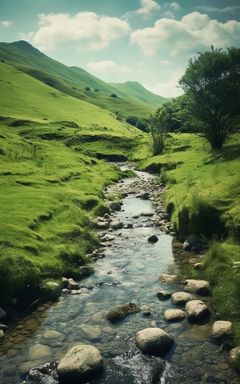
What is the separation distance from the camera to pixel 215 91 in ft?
199

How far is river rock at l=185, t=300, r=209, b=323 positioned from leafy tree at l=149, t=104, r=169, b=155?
230 ft

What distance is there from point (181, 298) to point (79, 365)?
6725mm

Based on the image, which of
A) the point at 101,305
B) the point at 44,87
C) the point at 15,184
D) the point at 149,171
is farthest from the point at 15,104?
the point at 101,305

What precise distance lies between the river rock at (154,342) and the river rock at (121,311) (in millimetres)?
2086

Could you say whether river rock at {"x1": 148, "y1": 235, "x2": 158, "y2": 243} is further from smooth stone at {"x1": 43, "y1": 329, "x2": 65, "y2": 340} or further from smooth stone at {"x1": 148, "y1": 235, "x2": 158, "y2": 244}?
smooth stone at {"x1": 43, "y1": 329, "x2": 65, "y2": 340}

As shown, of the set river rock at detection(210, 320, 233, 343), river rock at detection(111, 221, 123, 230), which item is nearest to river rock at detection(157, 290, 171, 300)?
river rock at detection(210, 320, 233, 343)

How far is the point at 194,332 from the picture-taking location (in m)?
16.0

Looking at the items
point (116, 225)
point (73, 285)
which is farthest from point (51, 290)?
point (116, 225)

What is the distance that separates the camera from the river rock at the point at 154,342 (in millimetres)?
14742

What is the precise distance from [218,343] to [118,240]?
584 inches

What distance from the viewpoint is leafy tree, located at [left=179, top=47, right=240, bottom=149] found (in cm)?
6006

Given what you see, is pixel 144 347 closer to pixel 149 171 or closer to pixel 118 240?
pixel 118 240

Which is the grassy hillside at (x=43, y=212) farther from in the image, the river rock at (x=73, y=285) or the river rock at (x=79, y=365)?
the river rock at (x=79, y=365)

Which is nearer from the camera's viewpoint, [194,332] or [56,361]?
[56,361]
